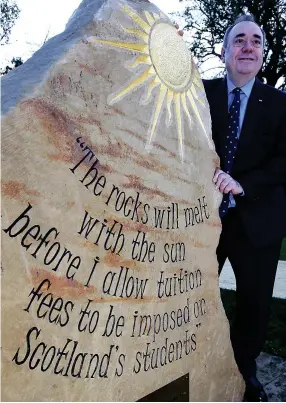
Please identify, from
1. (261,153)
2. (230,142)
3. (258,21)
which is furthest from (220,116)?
(258,21)

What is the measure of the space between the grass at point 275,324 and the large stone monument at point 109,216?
41.6 inches

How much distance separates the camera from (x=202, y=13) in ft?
57.0

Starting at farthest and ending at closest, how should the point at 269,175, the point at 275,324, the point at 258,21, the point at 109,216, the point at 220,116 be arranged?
the point at 258,21 → the point at 275,324 → the point at 220,116 → the point at 269,175 → the point at 109,216

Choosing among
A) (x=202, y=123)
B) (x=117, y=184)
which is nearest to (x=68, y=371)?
(x=117, y=184)

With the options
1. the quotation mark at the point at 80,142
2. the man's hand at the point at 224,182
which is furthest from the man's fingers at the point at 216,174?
the quotation mark at the point at 80,142

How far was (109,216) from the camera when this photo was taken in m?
1.69

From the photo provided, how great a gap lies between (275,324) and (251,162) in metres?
1.56

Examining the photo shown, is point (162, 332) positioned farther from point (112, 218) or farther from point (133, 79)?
point (133, 79)

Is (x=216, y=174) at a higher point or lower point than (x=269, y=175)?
lower

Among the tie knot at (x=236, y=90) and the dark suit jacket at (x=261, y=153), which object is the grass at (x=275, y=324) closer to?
the dark suit jacket at (x=261, y=153)

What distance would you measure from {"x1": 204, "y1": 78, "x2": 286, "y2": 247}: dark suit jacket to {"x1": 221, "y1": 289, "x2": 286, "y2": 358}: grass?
1025mm

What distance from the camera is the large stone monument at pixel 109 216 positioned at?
1.42 meters

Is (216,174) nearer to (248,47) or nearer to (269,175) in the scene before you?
(269,175)

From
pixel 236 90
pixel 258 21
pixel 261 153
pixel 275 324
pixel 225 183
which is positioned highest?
pixel 258 21
